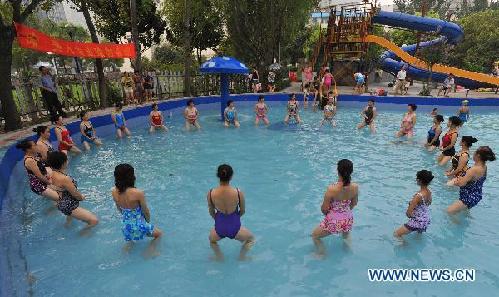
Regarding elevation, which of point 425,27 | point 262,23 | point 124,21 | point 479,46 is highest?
point 124,21

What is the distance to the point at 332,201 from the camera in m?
4.81

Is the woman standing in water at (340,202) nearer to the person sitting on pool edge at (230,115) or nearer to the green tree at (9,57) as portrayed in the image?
the person sitting on pool edge at (230,115)

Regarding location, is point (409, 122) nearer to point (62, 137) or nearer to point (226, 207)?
point (226, 207)

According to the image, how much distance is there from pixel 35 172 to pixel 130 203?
8.78 ft

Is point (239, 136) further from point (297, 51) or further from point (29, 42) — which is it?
point (297, 51)

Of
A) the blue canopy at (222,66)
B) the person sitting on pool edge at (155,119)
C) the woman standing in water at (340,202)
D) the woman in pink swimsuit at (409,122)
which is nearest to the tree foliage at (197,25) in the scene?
the blue canopy at (222,66)

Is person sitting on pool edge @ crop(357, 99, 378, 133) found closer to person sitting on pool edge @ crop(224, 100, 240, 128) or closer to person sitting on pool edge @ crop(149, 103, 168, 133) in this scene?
person sitting on pool edge @ crop(224, 100, 240, 128)

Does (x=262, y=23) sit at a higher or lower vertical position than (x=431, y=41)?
higher

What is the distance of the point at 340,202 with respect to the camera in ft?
15.8

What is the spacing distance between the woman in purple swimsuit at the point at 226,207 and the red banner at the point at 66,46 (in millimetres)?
9386

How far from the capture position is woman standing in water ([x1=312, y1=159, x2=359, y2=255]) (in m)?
4.60

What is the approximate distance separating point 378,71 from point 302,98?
12373mm

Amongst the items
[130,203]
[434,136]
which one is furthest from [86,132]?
[434,136]

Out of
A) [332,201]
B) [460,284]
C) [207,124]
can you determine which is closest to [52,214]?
[332,201]
